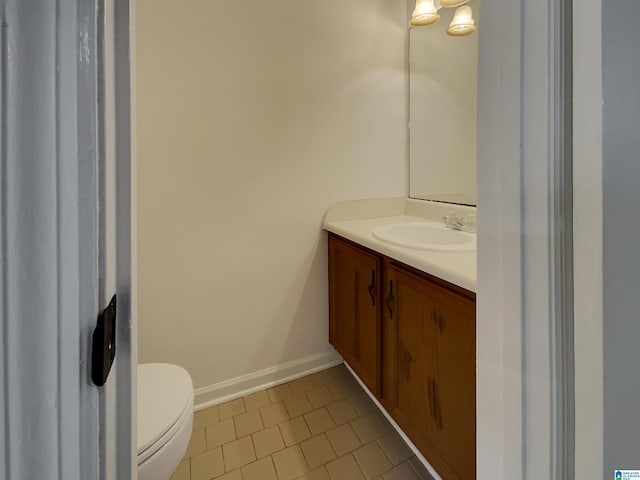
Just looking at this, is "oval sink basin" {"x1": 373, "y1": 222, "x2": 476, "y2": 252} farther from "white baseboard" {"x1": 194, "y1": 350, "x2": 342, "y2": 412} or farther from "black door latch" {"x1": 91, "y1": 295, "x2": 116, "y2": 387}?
"black door latch" {"x1": 91, "y1": 295, "x2": 116, "y2": 387}

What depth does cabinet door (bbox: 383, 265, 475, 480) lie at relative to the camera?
0.98 m

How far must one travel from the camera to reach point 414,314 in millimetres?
1222

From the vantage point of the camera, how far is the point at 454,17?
174 cm

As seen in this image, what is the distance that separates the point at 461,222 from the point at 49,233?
159 centimetres

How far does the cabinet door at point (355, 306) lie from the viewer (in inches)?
59.4

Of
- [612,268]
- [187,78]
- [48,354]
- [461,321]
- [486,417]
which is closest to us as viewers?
[48,354]

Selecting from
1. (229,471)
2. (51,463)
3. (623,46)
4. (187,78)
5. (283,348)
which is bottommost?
(229,471)

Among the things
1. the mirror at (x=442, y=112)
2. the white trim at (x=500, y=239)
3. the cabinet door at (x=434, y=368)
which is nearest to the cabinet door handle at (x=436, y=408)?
the cabinet door at (x=434, y=368)

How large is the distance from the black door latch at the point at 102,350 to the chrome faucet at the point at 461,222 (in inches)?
59.0

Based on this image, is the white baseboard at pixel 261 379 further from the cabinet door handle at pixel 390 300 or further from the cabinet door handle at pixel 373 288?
the cabinet door handle at pixel 390 300

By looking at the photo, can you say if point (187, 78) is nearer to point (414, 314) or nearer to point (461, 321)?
point (414, 314)

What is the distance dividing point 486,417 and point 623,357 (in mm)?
226

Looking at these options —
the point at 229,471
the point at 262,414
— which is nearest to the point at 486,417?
the point at 229,471

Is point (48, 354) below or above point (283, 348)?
above
